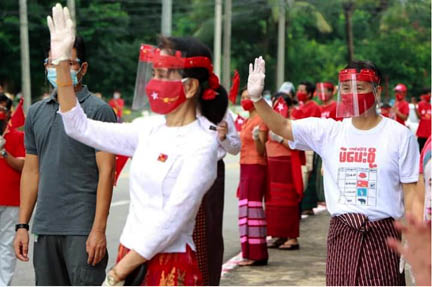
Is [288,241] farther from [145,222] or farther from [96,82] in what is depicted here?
[96,82]

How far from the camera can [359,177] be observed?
18.2ft

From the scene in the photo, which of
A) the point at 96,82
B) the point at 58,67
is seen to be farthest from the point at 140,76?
the point at 96,82

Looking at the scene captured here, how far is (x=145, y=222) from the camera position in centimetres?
403

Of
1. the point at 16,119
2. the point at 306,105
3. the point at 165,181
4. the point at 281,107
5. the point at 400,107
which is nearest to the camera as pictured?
the point at 165,181

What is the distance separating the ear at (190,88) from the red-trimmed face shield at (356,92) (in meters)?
1.62

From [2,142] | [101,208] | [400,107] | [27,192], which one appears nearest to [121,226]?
[2,142]

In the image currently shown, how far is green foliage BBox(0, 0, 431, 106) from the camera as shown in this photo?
4697cm

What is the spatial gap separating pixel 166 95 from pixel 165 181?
37 centimetres

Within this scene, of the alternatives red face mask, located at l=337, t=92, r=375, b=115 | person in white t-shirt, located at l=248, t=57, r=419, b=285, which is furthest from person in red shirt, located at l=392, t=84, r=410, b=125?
person in white t-shirt, located at l=248, t=57, r=419, b=285

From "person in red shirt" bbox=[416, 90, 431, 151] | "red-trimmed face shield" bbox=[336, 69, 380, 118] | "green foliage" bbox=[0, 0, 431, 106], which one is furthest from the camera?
"green foliage" bbox=[0, 0, 431, 106]

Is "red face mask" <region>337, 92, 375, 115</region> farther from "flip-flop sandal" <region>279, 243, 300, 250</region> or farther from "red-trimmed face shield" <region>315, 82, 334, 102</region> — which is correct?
"red-trimmed face shield" <region>315, 82, 334, 102</region>

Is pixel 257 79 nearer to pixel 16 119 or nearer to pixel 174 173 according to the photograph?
pixel 174 173

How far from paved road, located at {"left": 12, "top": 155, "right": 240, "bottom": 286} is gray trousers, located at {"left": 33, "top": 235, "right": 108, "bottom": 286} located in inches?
120

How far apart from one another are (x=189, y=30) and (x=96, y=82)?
11582 millimetres
